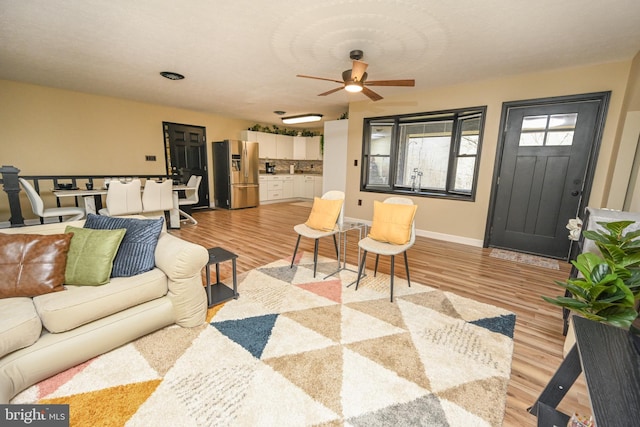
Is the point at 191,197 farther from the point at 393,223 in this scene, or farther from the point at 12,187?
the point at 393,223

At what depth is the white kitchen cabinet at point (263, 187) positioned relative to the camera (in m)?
7.45

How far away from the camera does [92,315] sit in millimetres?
1526

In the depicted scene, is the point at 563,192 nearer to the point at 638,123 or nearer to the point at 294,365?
the point at 638,123

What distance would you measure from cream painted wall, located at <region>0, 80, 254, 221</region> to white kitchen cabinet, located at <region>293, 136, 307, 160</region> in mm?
3278

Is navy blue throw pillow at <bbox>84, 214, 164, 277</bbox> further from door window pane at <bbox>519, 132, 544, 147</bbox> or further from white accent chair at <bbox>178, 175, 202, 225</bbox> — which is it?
door window pane at <bbox>519, 132, 544, 147</bbox>

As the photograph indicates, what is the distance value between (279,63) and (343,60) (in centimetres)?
79

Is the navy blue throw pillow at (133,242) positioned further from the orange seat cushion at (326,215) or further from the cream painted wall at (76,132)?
the cream painted wall at (76,132)

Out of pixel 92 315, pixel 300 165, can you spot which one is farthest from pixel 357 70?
pixel 300 165

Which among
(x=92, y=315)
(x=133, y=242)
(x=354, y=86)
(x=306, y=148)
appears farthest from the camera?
(x=306, y=148)

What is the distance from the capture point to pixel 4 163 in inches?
163

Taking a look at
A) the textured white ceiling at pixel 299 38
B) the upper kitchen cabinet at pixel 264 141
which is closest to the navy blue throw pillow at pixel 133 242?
the textured white ceiling at pixel 299 38

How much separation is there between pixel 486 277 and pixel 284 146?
21.8 feet

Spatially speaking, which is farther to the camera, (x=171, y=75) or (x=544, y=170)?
(x=171, y=75)

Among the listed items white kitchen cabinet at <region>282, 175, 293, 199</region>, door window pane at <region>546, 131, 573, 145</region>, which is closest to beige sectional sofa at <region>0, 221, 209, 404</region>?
door window pane at <region>546, 131, 573, 145</region>
